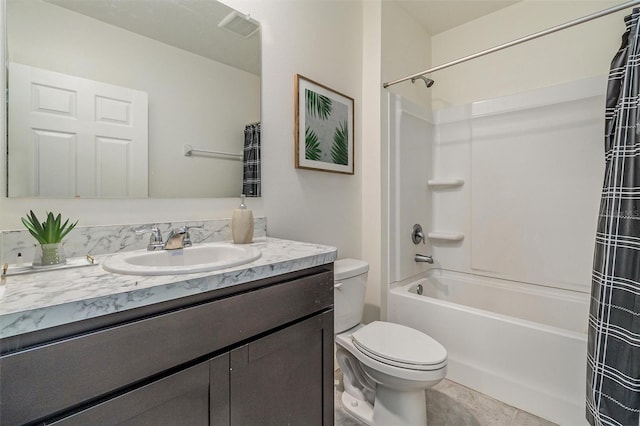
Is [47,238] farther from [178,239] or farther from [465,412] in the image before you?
[465,412]

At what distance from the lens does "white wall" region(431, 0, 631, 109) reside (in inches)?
72.3

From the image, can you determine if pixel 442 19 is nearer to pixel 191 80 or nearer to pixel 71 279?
pixel 191 80

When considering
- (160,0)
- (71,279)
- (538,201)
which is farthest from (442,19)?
(71,279)

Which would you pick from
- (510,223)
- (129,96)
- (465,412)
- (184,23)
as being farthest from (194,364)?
(510,223)

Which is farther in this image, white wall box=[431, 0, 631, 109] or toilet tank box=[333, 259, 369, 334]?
white wall box=[431, 0, 631, 109]

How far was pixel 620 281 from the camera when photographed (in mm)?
1173

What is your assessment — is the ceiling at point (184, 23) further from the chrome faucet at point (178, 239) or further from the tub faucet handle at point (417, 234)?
the tub faucet handle at point (417, 234)

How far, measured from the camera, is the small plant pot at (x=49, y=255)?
2.58ft

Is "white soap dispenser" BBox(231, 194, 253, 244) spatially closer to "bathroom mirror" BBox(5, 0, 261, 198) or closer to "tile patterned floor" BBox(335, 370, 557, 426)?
"bathroom mirror" BBox(5, 0, 261, 198)

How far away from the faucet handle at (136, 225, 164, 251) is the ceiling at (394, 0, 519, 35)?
224 centimetres

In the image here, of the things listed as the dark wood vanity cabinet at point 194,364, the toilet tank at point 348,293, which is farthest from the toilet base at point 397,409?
the dark wood vanity cabinet at point 194,364

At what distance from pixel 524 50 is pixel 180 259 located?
8.80ft

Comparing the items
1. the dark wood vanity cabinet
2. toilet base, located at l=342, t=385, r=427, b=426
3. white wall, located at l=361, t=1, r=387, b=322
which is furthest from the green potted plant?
white wall, located at l=361, t=1, r=387, b=322

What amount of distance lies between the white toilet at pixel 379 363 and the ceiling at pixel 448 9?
6.54 ft
